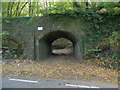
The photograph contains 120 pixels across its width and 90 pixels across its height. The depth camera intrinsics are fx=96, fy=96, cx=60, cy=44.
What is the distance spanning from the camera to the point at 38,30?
728 cm

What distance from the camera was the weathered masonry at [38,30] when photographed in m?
6.91

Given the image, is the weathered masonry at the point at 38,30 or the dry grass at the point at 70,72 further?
the weathered masonry at the point at 38,30

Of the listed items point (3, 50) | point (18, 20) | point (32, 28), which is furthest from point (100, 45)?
point (3, 50)

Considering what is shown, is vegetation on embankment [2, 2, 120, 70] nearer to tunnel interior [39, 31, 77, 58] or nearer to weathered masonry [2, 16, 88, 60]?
weathered masonry [2, 16, 88, 60]

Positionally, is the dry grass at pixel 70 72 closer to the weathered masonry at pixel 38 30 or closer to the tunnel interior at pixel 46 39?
the weathered masonry at pixel 38 30

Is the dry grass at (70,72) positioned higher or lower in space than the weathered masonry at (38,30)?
lower

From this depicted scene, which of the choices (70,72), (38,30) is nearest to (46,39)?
(38,30)

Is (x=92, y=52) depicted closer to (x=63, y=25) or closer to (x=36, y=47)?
(x=63, y=25)

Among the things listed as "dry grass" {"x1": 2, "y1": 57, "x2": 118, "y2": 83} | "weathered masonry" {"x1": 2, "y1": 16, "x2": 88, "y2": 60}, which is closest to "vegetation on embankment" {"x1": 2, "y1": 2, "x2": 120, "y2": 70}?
"weathered masonry" {"x1": 2, "y1": 16, "x2": 88, "y2": 60}

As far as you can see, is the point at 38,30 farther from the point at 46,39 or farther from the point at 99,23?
the point at 99,23

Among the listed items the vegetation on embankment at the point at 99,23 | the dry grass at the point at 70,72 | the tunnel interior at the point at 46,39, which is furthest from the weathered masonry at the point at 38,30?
the dry grass at the point at 70,72

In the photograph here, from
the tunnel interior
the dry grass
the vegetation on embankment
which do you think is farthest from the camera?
the tunnel interior

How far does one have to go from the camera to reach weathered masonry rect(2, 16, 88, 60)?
272 inches

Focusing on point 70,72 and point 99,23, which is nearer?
point 70,72
